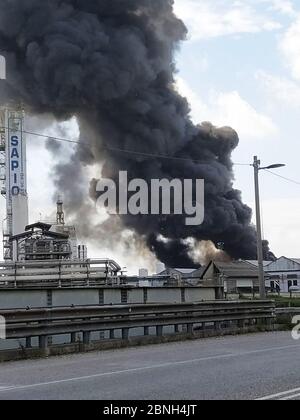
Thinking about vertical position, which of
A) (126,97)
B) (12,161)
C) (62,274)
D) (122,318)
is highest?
(126,97)

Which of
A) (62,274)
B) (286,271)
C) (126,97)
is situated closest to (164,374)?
(62,274)

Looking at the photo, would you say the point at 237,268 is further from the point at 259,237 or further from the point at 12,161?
the point at 259,237

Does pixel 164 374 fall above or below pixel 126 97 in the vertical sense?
below

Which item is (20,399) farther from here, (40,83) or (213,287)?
(40,83)

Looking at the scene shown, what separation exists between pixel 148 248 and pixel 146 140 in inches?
412

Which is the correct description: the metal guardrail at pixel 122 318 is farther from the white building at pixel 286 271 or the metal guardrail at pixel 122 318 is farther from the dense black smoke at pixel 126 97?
the white building at pixel 286 271

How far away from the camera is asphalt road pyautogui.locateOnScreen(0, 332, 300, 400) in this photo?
7668mm

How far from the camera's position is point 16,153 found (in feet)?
157

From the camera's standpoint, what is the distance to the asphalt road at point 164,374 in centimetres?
767

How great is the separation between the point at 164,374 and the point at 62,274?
49.1ft

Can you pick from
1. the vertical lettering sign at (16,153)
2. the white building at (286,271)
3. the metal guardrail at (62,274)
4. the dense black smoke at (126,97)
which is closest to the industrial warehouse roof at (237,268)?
the dense black smoke at (126,97)

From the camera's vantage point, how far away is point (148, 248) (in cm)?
5812

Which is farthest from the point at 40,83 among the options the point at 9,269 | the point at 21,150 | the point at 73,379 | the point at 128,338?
the point at 73,379

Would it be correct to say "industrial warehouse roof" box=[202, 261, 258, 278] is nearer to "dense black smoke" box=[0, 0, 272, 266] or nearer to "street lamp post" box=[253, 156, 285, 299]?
"dense black smoke" box=[0, 0, 272, 266]
